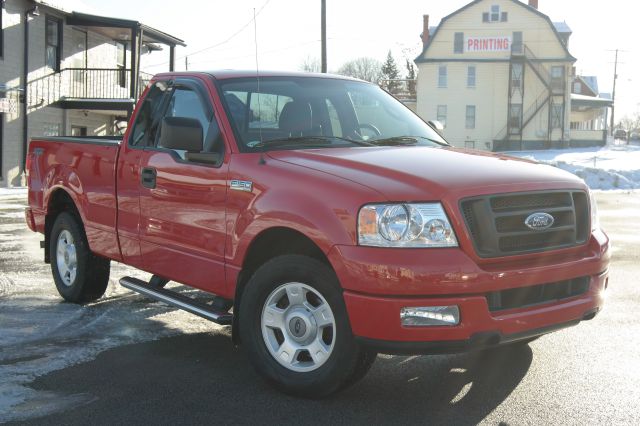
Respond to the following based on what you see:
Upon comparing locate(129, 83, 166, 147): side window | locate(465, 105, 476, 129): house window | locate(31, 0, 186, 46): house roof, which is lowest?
locate(129, 83, 166, 147): side window

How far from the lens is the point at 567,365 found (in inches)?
198

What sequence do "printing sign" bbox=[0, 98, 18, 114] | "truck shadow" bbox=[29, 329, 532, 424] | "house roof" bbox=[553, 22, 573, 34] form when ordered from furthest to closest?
"house roof" bbox=[553, 22, 573, 34] → "printing sign" bbox=[0, 98, 18, 114] → "truck shadow" bbox=[29, 329, 532, 424]

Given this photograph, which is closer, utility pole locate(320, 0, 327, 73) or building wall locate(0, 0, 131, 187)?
building wall locate(0, 0, 131, 187)

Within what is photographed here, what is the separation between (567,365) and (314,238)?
2083 mm

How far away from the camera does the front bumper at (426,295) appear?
382cm

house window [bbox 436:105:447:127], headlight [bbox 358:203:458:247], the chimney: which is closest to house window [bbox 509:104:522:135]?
house window [bbox 436:105:447:127]

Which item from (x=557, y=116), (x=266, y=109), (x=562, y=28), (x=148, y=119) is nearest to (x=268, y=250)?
(x=266, y=109)

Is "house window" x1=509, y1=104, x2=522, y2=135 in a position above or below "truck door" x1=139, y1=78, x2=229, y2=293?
above

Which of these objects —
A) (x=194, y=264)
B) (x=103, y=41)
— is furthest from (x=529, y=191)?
(x=103, y=41)

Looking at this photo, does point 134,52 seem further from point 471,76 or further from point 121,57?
point 471,76

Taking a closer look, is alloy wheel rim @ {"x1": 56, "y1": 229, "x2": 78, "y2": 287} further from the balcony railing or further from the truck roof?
the balcony railing

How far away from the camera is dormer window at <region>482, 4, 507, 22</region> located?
2019 inches

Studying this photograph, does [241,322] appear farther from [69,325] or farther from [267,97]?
[69,325]

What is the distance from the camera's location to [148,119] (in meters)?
5.94
